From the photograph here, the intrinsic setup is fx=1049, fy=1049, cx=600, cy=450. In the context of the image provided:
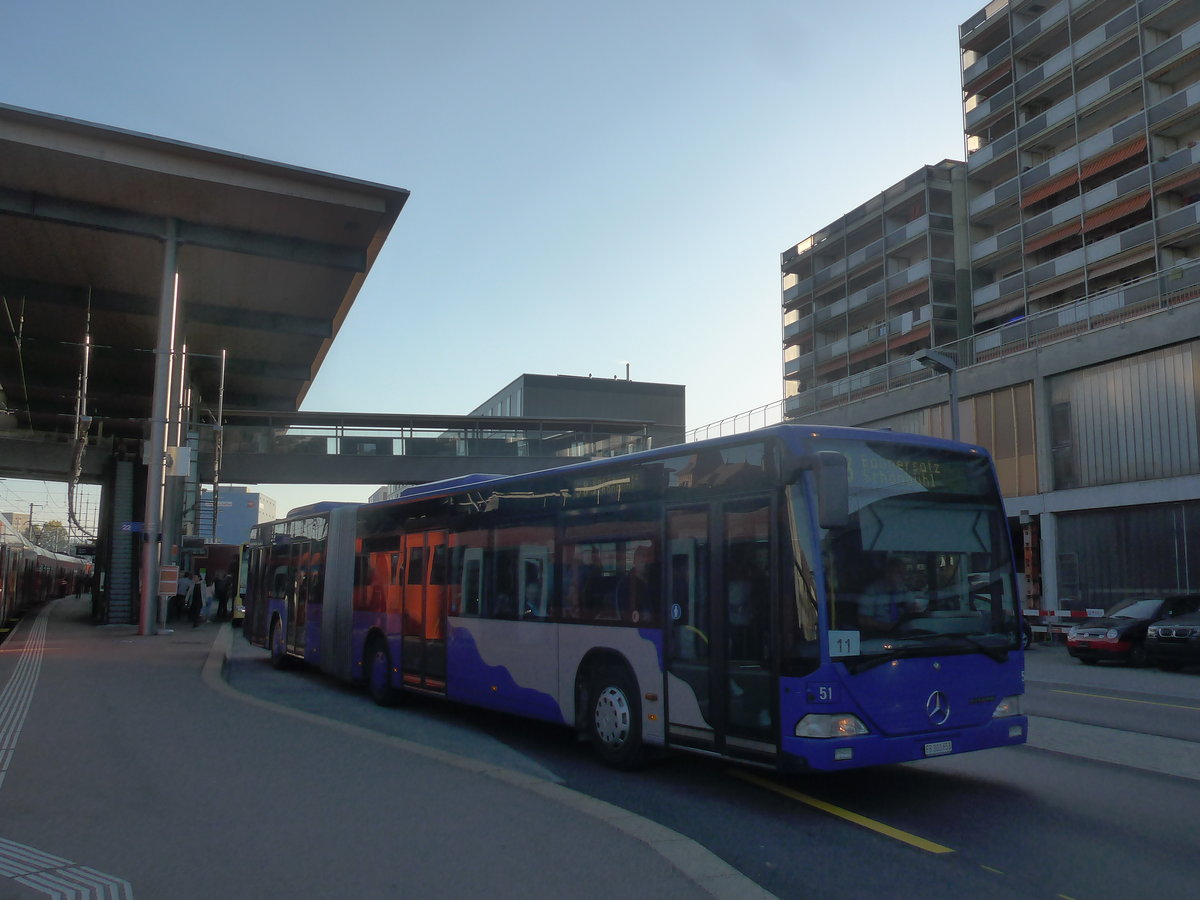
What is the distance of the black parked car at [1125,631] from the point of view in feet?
72.0

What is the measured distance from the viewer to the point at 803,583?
7297 millimetres

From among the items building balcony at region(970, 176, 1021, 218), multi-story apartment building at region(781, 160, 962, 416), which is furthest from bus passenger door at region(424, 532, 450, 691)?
building balcony at region(970, 176, 1021, 218)

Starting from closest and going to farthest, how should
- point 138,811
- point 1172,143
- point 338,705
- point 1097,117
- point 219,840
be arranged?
point 219,840, point 138,811, point 338,705, point 1172,143, point 1097,117

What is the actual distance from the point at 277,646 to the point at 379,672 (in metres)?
5.80

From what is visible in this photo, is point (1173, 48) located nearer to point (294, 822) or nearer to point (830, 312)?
point (830, 312)

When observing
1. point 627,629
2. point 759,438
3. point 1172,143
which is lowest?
point 627,629

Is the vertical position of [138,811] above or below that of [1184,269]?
below

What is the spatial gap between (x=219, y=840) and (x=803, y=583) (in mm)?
4087

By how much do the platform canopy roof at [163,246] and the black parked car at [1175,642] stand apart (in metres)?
20.8

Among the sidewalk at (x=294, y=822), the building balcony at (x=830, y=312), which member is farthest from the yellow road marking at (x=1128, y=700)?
the building balcony at (x=830, y=312)

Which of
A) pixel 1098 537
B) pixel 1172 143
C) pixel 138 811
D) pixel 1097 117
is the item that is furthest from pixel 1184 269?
pixel 138 811

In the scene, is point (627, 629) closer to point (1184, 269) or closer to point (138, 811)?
point (138, 811)

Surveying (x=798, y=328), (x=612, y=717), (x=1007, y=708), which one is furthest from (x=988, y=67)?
(x=612, y=717)

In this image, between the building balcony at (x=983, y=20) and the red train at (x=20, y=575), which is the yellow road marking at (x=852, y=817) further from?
the building balcony at (x=983, y=20)
